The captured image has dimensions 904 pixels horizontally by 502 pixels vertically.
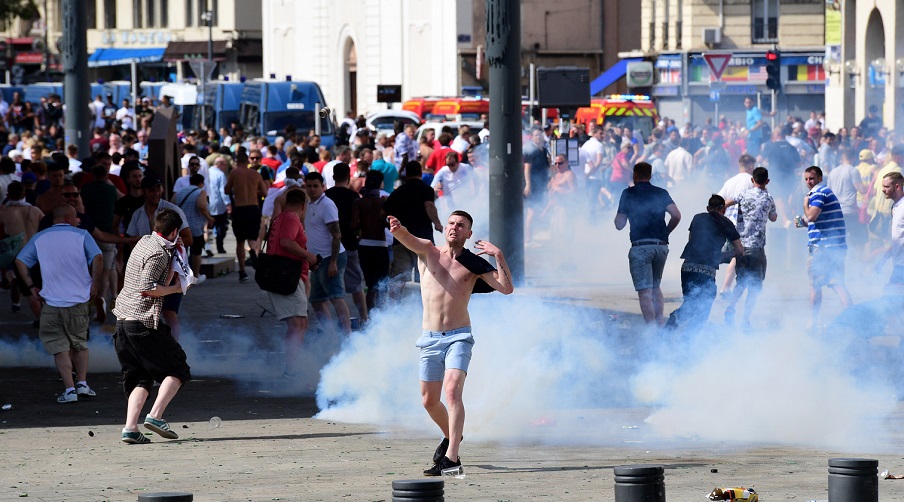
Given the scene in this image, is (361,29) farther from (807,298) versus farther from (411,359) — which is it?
(411,359)

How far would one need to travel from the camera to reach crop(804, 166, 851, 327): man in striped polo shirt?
14320mm

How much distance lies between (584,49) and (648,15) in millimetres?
4112

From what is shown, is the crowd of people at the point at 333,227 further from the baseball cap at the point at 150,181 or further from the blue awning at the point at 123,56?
the blue awning at the point at 123,56

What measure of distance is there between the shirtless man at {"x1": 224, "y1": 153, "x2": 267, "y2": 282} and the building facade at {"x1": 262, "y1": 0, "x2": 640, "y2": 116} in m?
29.0

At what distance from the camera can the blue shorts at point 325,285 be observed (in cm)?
1356

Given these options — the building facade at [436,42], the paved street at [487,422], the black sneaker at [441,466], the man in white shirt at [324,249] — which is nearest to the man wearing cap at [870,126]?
the paved street at [487,422]

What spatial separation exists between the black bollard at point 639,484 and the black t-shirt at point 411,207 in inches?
321

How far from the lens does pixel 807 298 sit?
16156 mm

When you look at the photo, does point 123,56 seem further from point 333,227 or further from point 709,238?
point 709,238

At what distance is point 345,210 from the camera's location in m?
14.8

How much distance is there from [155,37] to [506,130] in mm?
60999

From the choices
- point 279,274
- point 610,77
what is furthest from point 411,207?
point 610,77

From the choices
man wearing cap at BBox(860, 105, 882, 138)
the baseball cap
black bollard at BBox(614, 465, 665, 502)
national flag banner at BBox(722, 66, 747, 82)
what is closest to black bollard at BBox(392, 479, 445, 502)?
black bollard at BBox(614, 465, 665, 502)

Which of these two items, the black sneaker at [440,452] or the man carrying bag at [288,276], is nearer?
the black sneaker at [440,452]
